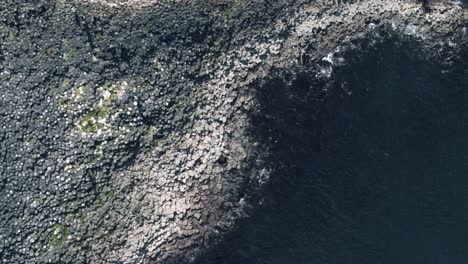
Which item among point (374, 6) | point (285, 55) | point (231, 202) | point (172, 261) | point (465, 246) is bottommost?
point (172, 261)

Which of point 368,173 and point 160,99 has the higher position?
point 368,173

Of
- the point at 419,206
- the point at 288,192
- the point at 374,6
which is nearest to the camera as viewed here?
the point at 374,6

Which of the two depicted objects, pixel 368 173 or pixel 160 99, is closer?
pixel 160 99

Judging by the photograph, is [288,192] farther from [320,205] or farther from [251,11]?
[251,11]

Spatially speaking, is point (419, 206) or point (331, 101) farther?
point (419, 206)

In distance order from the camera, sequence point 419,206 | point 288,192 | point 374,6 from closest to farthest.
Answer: point 374,6 < point 288,192 < point 419,206

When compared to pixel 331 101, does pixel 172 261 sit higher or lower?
lower

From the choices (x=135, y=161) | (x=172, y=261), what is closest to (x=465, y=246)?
(x=172, y=261)
